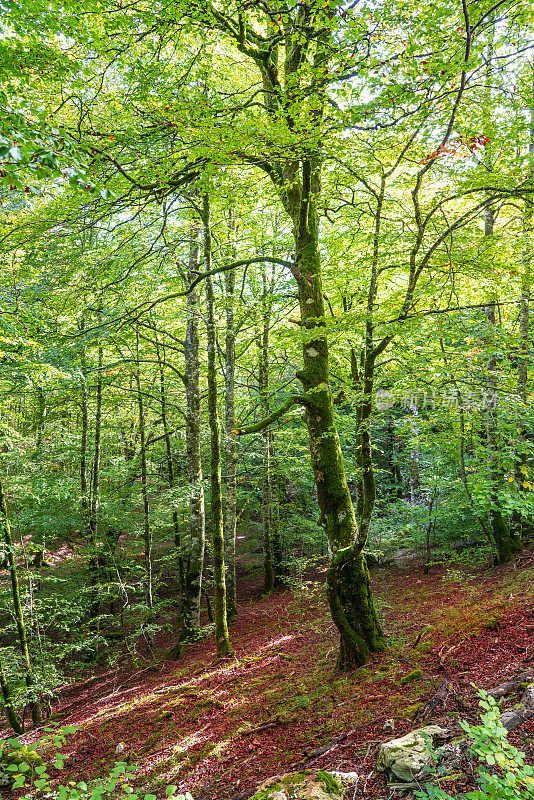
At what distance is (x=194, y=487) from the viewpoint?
891cm

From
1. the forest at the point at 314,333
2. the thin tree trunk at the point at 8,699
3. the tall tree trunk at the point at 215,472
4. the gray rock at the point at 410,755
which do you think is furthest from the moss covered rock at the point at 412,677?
the thin tree trunk at the point at 8,699

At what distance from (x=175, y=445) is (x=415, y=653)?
1123cm

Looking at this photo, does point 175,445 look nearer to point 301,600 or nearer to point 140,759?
point 301,600

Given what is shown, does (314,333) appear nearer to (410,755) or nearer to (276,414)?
(276,414)

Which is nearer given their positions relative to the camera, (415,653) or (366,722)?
(366,722)

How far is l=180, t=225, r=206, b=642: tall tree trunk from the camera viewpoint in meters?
9.29

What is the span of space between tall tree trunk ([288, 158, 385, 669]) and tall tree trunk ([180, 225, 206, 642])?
4.09 m

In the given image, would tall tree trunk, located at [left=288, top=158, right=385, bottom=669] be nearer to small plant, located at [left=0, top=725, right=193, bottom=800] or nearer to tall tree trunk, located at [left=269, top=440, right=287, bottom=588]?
small plant, located at [left=0, top=725, right=193, bottom=800]

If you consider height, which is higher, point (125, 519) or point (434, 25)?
point (434, 25)

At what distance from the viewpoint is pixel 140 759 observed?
17.1ft

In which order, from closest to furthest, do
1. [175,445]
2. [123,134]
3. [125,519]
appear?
[123,134] → [125,519] → [175,445]

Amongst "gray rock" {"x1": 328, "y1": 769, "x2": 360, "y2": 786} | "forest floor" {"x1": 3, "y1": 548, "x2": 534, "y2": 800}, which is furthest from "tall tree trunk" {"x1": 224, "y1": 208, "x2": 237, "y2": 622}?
"gray rock" {"x1": 328, "y1": 769, "x2": 360, "y2": 786}

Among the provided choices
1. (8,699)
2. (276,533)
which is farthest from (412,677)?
(276,533)

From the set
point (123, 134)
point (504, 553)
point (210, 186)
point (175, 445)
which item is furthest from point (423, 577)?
point (123, 134)
